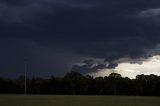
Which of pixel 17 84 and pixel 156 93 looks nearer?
pixel 156 93

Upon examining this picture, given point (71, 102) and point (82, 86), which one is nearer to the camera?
point (71, 102)

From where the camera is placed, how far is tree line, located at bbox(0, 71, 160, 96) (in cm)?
15612

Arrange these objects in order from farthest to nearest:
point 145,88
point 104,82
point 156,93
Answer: point 104,82, point 145,88, point 156,93

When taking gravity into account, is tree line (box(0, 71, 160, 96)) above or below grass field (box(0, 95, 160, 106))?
above

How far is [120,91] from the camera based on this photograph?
160625 mm

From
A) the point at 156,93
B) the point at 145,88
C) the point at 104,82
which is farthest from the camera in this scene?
the point at 104,82

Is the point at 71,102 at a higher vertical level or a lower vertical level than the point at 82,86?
lower

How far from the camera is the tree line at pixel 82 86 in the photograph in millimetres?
156125

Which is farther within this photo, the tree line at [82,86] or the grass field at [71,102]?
the tree line at [82,86]

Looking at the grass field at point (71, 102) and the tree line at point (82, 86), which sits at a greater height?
the tree line at point (82, 86)

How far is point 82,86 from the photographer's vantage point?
6339 inches

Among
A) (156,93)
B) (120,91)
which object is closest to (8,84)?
(120,91)

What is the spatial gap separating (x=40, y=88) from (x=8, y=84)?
43.9ft

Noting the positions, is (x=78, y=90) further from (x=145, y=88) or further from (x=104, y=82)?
(x=145, y=88)
